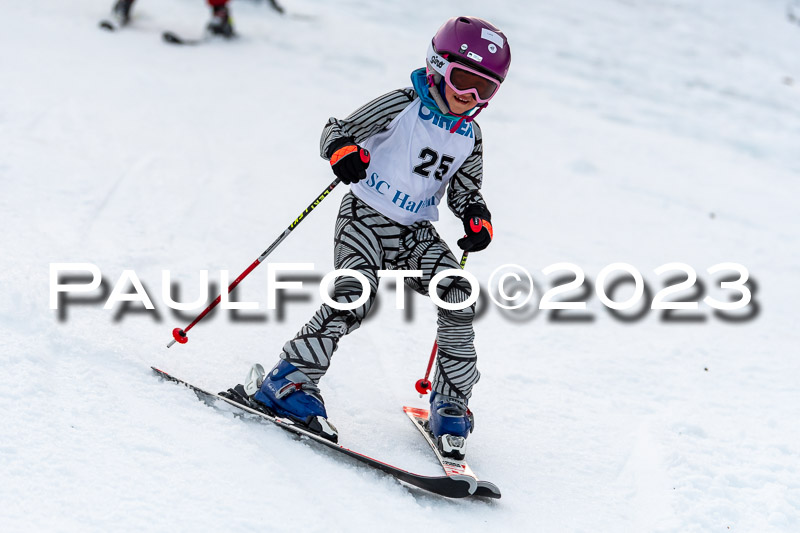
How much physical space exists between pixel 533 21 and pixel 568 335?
10876 mm

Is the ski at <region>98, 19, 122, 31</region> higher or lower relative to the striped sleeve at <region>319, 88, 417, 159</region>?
higher

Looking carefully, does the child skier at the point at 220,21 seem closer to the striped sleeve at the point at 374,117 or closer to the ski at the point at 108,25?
the ski at the point at 108,25

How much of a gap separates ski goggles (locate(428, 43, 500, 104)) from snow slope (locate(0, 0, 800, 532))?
1573mm

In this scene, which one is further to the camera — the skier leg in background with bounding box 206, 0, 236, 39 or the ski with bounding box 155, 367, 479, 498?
the skier leg in background with bounding box 206, 0, 236, 39

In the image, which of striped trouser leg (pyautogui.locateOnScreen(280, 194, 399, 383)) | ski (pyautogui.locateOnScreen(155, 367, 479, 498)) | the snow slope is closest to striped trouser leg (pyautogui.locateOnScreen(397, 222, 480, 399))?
striped trouser leg (pyautogui.locateOnScreen(280, 194, 399, 383))

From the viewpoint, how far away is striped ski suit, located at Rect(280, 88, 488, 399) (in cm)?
331

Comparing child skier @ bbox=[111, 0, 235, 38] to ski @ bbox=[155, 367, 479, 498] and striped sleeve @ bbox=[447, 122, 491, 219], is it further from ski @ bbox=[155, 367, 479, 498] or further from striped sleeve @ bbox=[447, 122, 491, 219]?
ski @ bbox=[155, 367, 479, 498]

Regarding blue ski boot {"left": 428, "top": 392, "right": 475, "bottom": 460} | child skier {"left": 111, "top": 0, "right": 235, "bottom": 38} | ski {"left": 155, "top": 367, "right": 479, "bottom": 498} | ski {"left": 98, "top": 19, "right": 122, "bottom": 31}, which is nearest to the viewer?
ski {"left": 155, "top": 367, "right": 479, "bottom": 498}

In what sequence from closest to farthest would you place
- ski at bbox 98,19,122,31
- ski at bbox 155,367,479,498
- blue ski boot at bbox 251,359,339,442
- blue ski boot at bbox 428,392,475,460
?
ski at bbox 155,367,479,498, blue ski boot at bbox 251,359,339,442, blue ski boot at bbox 428,392,475,460, ski at bbox 98,19,122,31

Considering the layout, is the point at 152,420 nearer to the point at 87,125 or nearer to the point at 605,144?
the point at 87,125

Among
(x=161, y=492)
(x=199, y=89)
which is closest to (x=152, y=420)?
(x=161, y=492)

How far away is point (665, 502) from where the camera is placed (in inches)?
137

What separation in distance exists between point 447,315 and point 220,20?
804 centimetres

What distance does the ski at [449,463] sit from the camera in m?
3.15
